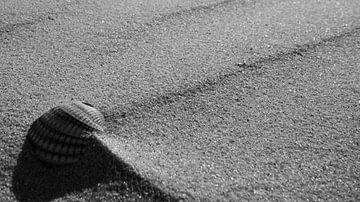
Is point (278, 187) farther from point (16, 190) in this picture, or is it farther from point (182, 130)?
point (16, 190)

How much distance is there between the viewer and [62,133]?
2271 mm

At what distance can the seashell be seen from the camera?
2.24 m

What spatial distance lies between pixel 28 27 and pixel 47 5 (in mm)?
353

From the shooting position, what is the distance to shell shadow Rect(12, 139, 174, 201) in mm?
2094

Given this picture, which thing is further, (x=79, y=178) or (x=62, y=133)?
(x=62, y=133)

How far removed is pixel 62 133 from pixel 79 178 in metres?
0.25

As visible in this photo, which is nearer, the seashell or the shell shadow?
the shell shadow

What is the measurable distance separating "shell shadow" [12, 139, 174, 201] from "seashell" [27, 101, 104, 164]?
0.13 ft

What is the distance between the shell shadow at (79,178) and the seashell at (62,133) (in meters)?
0.04

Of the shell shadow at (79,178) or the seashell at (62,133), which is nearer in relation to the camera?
the shell shadow at (79,178)

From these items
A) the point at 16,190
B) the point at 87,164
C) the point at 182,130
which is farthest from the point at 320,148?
the point at 16,190

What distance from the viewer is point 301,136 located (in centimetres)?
247

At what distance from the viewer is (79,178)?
Answer: 2.17m

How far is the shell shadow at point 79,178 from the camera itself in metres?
2.09
